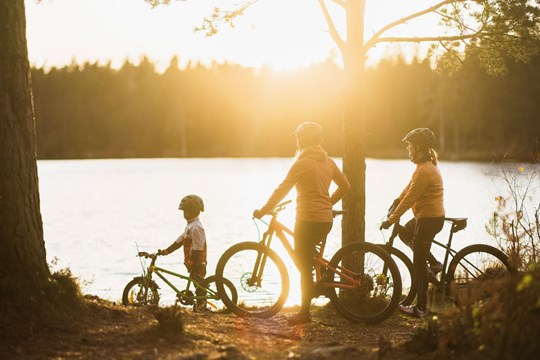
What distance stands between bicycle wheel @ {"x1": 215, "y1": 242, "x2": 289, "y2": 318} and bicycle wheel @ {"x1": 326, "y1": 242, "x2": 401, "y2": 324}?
20.2 inches

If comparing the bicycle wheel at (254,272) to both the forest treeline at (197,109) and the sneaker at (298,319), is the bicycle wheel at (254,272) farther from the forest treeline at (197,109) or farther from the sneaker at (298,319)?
the forest treeline at (197,109)

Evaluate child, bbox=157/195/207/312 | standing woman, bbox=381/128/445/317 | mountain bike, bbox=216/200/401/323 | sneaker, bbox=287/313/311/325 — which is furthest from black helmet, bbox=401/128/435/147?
child, bbox=157/195/207/312

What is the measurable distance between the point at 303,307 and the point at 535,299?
311 cm

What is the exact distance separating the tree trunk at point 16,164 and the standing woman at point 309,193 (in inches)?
83.9

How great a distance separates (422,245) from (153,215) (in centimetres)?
2377

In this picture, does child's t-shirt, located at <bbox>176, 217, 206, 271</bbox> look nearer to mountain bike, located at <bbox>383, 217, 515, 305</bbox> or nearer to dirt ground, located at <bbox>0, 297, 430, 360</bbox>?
dirt ground, located at <bbox>0, 297, 430, 360</bbox>

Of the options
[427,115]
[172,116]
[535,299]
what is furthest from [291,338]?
[172,116]

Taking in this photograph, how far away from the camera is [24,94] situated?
233 inches

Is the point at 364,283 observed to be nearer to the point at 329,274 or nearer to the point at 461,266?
the point at 329,274

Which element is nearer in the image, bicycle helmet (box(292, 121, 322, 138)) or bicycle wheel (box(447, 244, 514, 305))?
bicycle helmet (box(292, 121, 322, 138))

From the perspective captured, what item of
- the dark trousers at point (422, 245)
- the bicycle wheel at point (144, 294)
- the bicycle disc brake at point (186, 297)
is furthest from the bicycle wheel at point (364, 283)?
the bicycle wheel at point (144, 294)

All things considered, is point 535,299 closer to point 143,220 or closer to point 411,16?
point 411,16

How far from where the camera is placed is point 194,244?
26.2 ft

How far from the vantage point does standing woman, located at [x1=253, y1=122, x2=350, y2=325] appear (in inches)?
266
